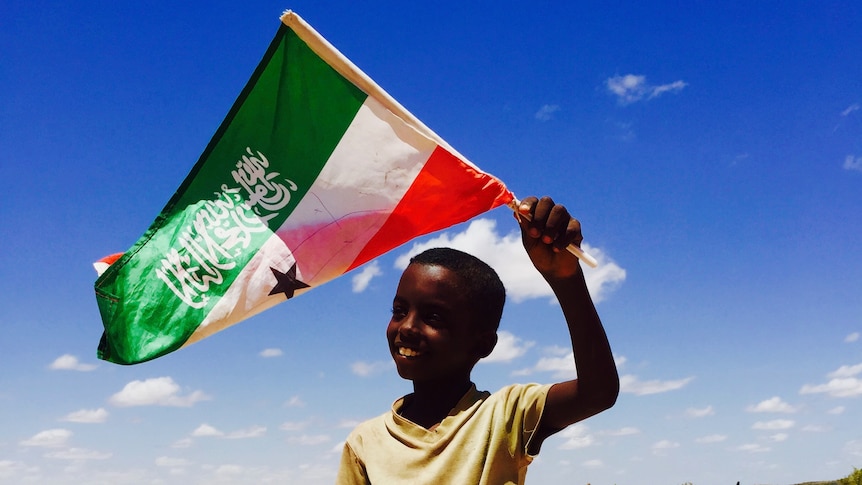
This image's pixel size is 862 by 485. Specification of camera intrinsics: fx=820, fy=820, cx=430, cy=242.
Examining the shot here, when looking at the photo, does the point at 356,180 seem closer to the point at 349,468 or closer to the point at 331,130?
the point at 331,130

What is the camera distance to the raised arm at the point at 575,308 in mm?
3484

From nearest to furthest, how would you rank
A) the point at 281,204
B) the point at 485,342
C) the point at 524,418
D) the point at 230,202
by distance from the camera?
1. the point at 524,418
2. the point at 485,342
3. the point at 281,204
4. the point at 230,202

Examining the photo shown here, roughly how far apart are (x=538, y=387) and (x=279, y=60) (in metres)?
3.22

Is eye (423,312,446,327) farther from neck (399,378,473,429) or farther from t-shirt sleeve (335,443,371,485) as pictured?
t-shirt sleeve (335,443,371,485)

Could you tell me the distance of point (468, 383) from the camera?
4.20 metres

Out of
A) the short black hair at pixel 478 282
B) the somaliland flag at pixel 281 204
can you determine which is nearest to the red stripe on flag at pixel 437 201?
the somaliland flag at pixel 281 204

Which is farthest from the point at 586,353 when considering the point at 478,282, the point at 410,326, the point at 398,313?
the point at 398,313

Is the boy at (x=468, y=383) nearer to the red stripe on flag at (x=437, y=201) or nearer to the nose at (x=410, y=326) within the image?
the nose at (x=410, y=326)

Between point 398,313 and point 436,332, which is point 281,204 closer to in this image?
point 398,313

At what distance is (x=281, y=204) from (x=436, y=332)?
2.07 metres

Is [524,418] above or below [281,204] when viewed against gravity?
below

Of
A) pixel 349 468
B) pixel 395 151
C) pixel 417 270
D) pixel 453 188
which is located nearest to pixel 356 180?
pixel 395 151

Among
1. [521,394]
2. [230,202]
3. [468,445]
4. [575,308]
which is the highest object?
[230,202]

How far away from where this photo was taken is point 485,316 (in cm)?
414
